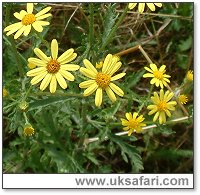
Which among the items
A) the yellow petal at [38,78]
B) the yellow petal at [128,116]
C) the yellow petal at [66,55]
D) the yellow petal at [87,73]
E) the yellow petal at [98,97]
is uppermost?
the yellow petal at [66,55]

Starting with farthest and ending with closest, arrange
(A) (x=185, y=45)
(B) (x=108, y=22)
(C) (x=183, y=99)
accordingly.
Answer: (A) (x=185, y=45) → (C) (x=183, y=99) → (B) (x=108, y=22)

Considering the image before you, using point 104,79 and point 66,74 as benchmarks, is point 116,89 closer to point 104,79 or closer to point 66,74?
point 104,79

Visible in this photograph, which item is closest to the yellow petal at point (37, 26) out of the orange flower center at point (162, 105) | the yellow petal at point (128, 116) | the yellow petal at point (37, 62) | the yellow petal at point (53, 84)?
the yellow petal at point (37, 62)

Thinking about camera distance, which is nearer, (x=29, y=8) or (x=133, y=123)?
(x=29, y=8)

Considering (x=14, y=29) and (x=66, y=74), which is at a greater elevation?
(x=14, y=29)

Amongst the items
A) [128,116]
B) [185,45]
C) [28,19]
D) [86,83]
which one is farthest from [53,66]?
[185,45]

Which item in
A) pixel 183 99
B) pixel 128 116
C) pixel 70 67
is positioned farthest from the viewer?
pixel 183 99

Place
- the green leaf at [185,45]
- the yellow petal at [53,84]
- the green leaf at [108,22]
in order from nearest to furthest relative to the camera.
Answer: the yellow petal at [53,84]
the green leaf at [108,22]
the green leaf at [185,45]

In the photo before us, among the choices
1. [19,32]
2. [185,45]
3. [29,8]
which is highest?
[185,45]

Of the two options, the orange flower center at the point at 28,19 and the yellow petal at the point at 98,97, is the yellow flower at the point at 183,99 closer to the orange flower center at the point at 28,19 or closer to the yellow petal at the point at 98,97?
the yellow petal at the point at 98,97
